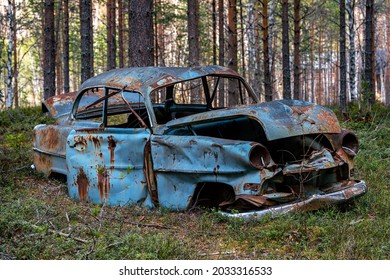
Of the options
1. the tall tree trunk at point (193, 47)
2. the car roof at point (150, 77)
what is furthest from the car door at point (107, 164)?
the tall tree trunk at point (193, 47)

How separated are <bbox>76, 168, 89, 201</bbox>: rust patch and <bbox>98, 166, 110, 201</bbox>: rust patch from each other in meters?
0.24

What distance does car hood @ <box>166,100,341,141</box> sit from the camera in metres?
4.64

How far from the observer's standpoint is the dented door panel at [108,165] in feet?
17.7

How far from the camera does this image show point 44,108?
24.9 feet

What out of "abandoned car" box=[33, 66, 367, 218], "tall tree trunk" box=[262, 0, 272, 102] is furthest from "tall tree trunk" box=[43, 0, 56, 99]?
"abandoned car" box=[33, 66, 367, 218]

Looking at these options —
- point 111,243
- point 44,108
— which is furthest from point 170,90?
point 111,243

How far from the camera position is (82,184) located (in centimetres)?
588

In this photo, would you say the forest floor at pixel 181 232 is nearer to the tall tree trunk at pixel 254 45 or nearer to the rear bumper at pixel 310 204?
the rear bumper at pixel 310 204

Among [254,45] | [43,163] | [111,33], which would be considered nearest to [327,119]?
[43,163]

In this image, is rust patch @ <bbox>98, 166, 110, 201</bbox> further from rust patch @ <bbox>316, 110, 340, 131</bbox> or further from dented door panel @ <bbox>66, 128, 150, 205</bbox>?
rust patch @ <bbox>316, 110, 340, 131</bbox>
